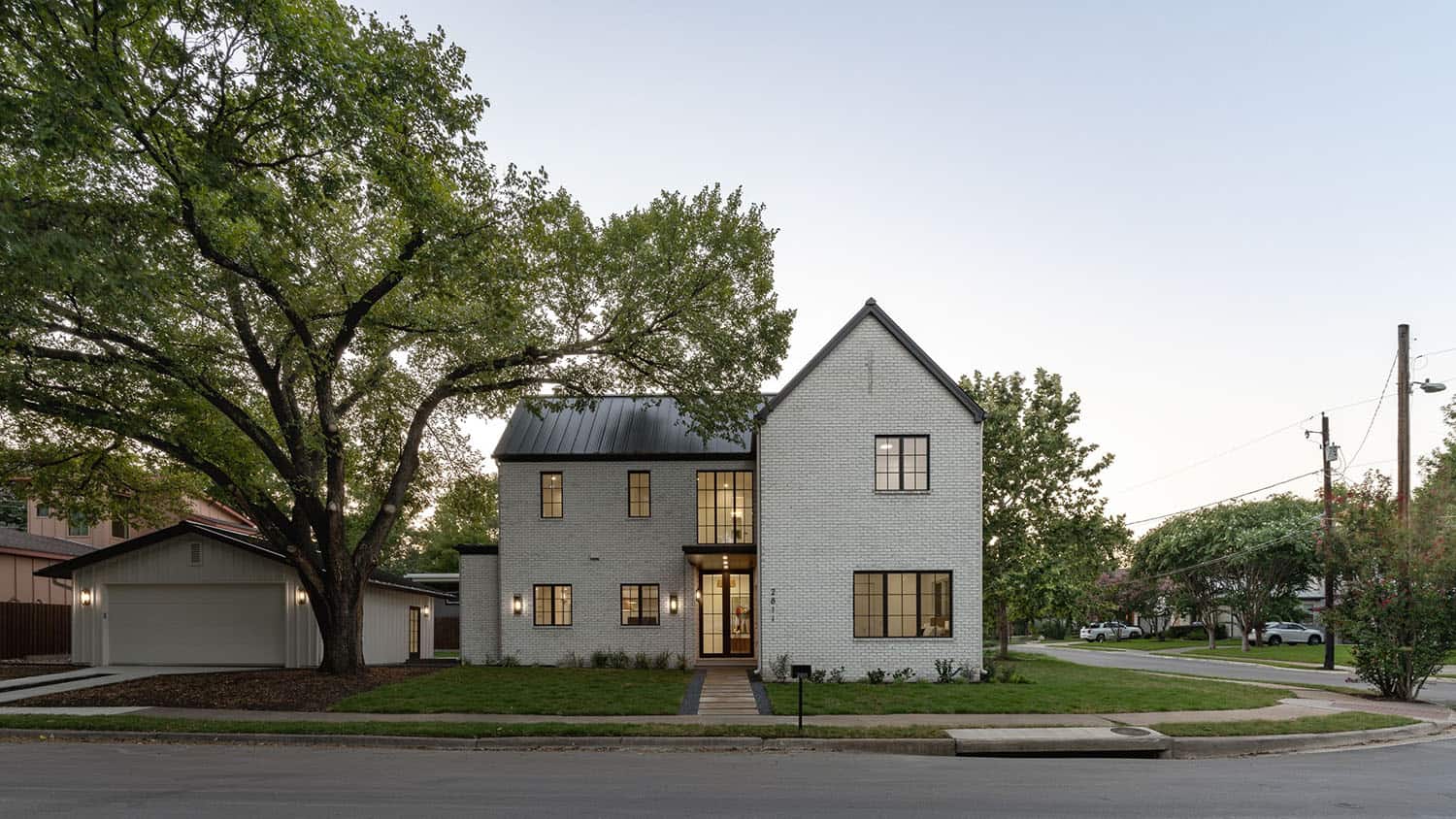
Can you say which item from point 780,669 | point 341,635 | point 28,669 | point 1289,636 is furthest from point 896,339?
point 1289,636

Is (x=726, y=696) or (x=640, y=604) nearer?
(x=726, y=696)

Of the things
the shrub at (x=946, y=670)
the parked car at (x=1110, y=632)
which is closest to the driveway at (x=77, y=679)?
the shrub at (x=946, y=670)

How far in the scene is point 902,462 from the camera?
21.0m

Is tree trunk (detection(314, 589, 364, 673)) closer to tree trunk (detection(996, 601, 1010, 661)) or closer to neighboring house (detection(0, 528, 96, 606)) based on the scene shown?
neighboring house (detection(0, 528, 96, 606))

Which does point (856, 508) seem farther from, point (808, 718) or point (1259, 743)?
point (1259, 743)

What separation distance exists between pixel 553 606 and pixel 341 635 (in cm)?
650

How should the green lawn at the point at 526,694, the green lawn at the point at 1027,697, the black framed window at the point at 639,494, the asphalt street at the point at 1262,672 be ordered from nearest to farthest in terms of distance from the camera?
the green lawn at the point at 526,694, the green lawn at the point at 1027,697, the asphalt street at the point at 1262,672, the black framed window at the point at 639,494

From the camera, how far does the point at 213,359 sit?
61.7ft

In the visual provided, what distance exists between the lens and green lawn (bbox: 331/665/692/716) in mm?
15523

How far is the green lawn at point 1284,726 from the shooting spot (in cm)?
1374

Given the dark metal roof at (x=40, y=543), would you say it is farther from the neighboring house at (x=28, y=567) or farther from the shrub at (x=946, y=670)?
the shrub at (x=946, y=670)

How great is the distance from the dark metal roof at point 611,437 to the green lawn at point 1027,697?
8.12 metres

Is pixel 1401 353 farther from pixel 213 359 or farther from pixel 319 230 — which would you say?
pixel 213 359

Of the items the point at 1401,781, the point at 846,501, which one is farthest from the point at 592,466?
the point at 1401,781
